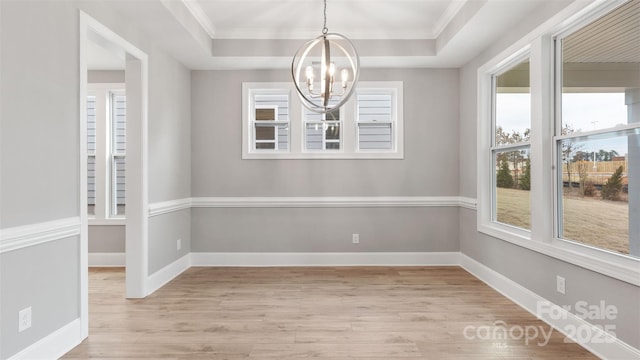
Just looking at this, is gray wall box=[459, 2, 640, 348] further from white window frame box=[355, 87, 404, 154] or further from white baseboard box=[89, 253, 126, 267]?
white baseboard box=[89, 253, 126, 267]

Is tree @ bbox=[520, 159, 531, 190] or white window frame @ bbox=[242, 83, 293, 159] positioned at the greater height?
white window frame @ bbox=[242, 83, 293, 159]

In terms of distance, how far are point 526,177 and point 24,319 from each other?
13.1 feet

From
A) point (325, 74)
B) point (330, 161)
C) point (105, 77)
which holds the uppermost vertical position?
point (105, 77)

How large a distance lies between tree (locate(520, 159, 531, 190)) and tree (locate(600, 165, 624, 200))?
87 cm

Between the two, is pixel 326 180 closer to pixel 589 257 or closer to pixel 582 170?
pixel 582 170

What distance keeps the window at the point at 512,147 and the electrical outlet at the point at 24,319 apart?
3914 mm

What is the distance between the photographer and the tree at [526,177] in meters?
3.49

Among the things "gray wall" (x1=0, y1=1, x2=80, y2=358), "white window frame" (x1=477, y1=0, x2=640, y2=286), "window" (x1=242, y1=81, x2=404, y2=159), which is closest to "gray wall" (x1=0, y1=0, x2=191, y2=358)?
"gray wall" (x1=0, y1=1, x2=80, y2=358)

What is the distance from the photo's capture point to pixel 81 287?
2.74 metres

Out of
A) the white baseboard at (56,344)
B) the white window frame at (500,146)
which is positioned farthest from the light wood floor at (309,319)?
the white window frame at (500,146)

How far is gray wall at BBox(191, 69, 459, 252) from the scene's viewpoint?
198 inches

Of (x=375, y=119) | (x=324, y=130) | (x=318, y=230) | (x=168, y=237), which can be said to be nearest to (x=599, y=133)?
(x=375, y=119)

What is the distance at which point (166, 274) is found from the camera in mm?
4285

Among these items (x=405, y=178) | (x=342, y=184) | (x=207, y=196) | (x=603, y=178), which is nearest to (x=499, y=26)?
(x=603, y=178)
